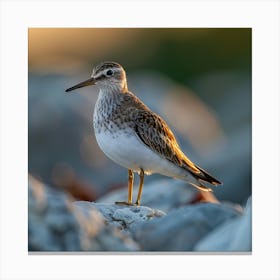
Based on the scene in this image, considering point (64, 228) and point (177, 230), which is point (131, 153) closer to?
point (177, 230)

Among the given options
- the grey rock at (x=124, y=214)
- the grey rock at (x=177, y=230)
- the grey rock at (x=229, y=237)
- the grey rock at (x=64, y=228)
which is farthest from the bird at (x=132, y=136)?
the grey rock at (x=229, y=237)

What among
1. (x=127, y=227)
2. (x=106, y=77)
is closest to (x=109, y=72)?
(x=106, y=77)

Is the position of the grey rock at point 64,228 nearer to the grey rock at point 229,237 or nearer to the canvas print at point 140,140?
the canvas print at point 140,140

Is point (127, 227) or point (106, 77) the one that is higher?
point (106, 77)

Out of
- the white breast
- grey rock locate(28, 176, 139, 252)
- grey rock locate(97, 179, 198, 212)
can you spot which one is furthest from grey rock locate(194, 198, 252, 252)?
grey rock locate(97, 179, 198, 212)

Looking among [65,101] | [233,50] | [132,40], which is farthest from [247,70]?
[65,101]
